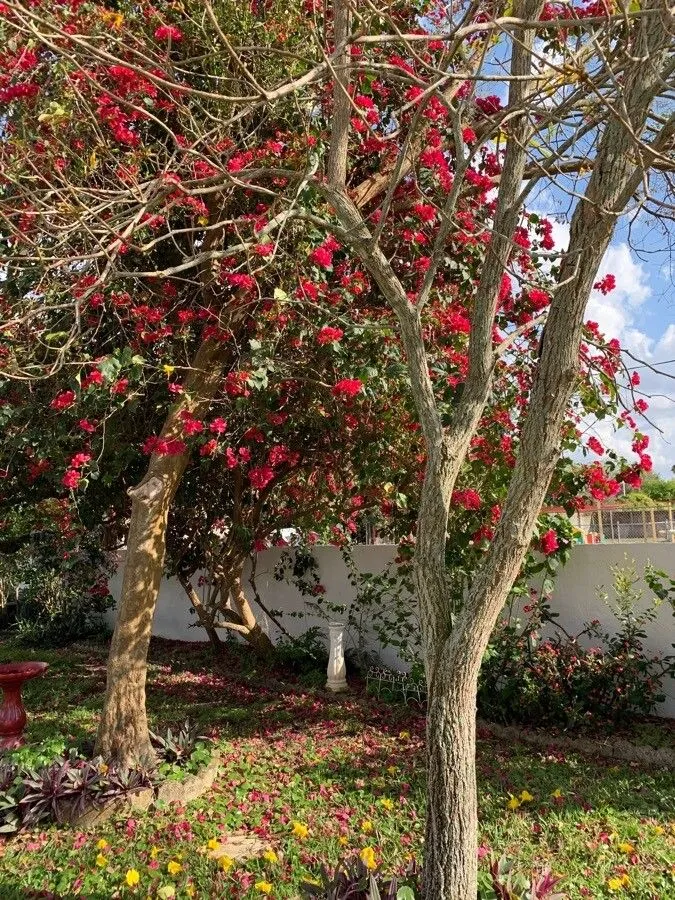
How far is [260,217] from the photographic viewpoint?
15.2ft

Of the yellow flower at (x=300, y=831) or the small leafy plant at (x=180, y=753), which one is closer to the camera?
the yellow flower at (x=300, y=831)

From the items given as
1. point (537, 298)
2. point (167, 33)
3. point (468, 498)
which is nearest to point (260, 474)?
point (468, 498)

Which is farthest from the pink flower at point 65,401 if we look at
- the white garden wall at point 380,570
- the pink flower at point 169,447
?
the white garden wall at point 380,570

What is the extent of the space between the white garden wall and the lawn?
1140 millimetres

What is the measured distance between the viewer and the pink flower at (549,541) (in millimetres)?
4984

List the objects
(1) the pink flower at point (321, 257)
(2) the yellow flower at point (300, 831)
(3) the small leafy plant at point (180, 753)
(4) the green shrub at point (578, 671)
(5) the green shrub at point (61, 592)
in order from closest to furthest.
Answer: (2) the yellow flower at point (300, 831) → (3) the small leafy plant at point (180, 753) → (1) the pink flower at point (321, 257) → (4) the green shrub at point (578, 671) → (5) the green shrub at point (61, 592)

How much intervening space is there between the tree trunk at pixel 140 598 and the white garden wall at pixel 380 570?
289cm

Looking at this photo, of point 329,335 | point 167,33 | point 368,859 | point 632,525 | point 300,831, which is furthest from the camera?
point 632,525

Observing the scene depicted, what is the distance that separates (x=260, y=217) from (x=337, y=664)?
430 centimetres

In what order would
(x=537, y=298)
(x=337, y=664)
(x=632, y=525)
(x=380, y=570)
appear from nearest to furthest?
(x=537, y=298) → (x=337, y=664) → (x=380, y=570) → (x=632, y=525)

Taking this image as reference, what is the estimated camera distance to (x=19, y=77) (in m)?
4.60

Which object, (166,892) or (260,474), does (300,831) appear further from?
(260,474)

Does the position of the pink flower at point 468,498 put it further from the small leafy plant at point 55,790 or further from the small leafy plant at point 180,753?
the small leafy plant at point 55,790

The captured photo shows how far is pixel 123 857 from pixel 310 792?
1244 mm
